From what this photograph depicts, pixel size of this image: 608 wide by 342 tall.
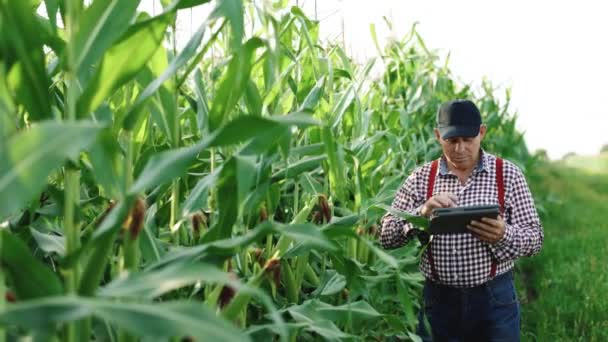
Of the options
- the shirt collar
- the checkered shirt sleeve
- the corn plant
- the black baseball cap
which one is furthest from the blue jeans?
the corn plant

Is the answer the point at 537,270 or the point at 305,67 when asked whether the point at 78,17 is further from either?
the point at 537,270

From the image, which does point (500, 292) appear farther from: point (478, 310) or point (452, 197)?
point (452, 197)

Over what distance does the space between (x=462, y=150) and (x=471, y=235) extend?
0.92 feet

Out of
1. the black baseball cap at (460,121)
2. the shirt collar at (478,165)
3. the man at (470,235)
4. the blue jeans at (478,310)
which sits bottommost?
the blue jeans at (478,310)

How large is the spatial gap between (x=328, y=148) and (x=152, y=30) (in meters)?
0.34

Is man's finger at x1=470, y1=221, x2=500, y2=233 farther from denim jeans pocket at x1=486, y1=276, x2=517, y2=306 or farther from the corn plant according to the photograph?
the corn plant

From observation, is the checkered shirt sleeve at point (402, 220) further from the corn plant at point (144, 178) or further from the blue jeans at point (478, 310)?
the corn plant at point (144, 178)

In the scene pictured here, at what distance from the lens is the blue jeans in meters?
2.50

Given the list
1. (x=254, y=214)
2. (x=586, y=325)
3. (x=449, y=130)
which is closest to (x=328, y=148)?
(x=254, y=214)

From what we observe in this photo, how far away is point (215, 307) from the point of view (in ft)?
4.33

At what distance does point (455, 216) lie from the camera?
86.4 inches

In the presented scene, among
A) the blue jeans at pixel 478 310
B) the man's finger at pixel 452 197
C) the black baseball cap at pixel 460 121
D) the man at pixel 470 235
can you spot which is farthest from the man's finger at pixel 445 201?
the blue jeans at pixel 478 310

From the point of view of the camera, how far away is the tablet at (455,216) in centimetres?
Answer: 218

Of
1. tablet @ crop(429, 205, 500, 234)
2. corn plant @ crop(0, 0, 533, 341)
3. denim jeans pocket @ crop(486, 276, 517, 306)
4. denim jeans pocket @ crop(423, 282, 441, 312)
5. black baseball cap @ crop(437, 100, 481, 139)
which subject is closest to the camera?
corn plant @ crop(0, 0, 533, 341)
